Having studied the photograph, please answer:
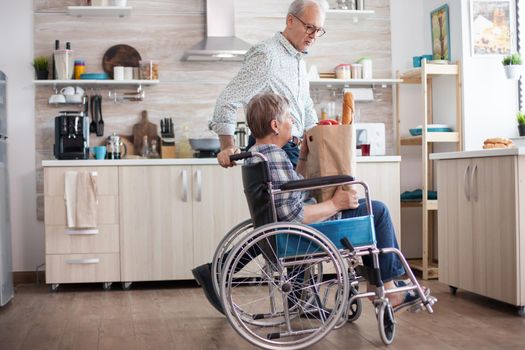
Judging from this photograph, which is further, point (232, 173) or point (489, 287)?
point (232, 173)

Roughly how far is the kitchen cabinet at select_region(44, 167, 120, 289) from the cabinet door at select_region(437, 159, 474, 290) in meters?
2.01

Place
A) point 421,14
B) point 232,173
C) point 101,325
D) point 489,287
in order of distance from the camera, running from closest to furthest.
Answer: point 101,325 → point 489,287 → point 232,173 → point 421,14

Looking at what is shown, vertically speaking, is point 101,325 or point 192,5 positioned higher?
point 192,5

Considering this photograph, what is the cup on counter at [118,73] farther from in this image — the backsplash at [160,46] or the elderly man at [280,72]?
the elderly man at [280,72]

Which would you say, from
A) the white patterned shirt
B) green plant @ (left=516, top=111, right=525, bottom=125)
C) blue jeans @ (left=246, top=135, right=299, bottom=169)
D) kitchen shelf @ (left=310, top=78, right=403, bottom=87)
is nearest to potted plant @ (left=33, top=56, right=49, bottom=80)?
kitchen shelf @ (left=310, top=78, right=403, bottom=87)

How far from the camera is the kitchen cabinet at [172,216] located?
4.87 m

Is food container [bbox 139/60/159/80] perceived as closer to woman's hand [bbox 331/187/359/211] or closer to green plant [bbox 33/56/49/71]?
green plant [bbox 33/56/49/71]

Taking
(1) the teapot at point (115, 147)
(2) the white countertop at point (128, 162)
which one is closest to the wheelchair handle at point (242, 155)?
(2) the white countertop at point (128, 162)

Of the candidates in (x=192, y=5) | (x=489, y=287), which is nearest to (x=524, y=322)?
(x=489, y=287)

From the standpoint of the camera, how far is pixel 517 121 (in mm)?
4941

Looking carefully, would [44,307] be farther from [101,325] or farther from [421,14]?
[421,14]

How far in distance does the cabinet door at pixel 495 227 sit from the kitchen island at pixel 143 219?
1623 millimetres

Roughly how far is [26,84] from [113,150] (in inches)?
32.1

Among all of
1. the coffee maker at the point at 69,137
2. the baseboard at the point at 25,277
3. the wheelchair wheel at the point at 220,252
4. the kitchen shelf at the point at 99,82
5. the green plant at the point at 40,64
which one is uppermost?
the green plant at the point at 40,64
